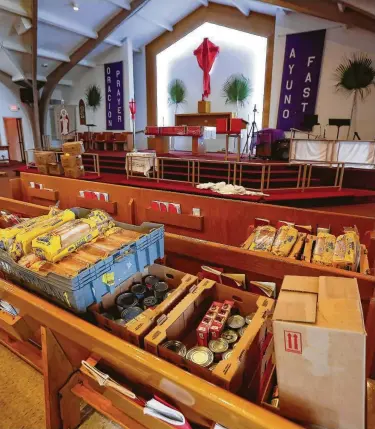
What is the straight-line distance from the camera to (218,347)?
48.8 inches

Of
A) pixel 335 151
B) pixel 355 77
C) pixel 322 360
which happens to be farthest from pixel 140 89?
pixel 322 360

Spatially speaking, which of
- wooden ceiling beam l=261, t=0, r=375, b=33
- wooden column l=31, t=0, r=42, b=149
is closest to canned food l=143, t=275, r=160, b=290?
wooden ceiling beam l=261, t=0, r=375, b=33

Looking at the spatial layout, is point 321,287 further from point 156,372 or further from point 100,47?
point 100,47

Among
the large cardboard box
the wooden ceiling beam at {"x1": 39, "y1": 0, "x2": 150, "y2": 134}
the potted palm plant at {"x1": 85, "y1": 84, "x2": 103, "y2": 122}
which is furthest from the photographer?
the potted palm plant at {"x1": 85, "y1": 84, "x2": 103, "y2": 122}

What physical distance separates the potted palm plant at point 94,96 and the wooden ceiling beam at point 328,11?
22.5 feet

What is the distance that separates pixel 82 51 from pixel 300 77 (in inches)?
271

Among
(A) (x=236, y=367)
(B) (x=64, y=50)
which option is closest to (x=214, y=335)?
(A) (x=236, y=367)

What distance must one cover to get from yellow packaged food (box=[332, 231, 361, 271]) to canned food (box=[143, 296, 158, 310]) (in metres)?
1.05

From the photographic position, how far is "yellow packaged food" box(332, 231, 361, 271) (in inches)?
64.0

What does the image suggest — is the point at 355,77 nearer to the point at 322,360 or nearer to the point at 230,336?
the point at 230,336

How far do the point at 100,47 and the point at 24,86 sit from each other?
10.3ft

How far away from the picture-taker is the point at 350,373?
0.77 meters

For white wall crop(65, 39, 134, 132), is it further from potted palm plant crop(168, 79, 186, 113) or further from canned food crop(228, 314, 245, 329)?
canned food crop(228, 314, 245, 329)

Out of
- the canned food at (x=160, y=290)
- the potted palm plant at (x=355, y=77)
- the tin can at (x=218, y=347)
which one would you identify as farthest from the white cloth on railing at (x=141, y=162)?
the potted palm plant at (x=355, y=77)
